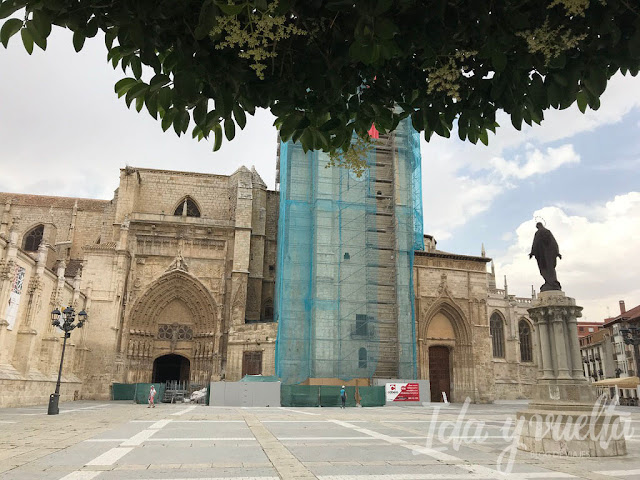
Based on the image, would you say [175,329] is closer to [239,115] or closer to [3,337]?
[3,337]

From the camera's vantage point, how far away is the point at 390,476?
5.29m

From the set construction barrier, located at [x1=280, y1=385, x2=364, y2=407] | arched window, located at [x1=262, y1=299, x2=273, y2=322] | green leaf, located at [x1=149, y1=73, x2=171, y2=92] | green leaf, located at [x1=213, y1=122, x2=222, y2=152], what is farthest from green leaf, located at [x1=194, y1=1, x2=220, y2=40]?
arched window, located at [x1=262, y1=299, x2=273, y2=322]

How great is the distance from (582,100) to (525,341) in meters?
39.6

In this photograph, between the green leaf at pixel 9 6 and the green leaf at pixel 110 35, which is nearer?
the green leaf at pixel 9 6

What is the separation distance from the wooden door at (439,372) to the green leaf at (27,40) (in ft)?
92.5

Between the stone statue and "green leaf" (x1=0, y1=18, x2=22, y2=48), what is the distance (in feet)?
28.6

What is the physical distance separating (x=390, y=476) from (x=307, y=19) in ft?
15.1

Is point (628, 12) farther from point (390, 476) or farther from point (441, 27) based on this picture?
point (390, 476)

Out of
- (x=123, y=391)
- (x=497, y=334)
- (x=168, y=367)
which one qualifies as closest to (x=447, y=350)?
(x=497, y=334)

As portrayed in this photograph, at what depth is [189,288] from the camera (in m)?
29.7

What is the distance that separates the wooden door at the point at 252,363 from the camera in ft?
85.7

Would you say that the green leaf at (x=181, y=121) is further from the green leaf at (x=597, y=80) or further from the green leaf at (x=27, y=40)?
the green leaf at (x=597, y=80)

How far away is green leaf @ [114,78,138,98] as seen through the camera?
2658 mm

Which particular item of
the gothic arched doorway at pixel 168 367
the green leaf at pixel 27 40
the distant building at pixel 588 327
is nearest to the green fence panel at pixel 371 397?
the gothic arched doorway at pixel 168 367
